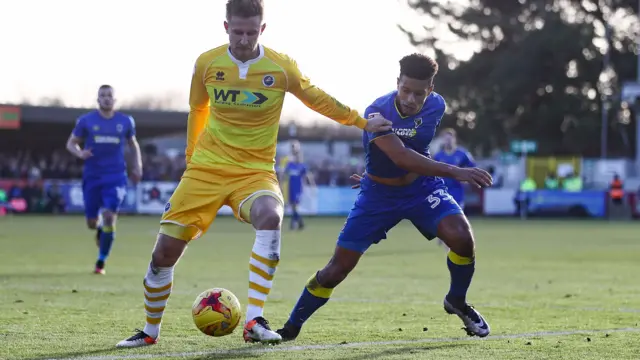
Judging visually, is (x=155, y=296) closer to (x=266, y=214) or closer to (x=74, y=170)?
(x=266, y=214)

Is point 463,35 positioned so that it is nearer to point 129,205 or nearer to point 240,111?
point 129,205

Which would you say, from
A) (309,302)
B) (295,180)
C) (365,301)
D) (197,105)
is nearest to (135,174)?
(365,301)

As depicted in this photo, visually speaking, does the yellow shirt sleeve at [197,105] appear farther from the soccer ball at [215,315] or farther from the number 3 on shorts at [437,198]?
the number 3 on shorts at [437,198]

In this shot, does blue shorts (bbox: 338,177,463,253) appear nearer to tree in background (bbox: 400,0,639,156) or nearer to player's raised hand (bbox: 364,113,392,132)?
player's raised hand (bbox: 364,113,392,132)

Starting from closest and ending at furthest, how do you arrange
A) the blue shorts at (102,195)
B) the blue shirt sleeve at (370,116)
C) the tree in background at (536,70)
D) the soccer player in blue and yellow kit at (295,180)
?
the blue shirt sleeve at (370,116), the blue shorts at (102,195), the soccer player in blue and yellow kit at (295,180), the tree in background at (536,70)

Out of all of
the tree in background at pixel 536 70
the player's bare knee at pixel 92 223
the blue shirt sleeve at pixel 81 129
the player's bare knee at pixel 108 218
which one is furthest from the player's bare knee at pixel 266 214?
the tree in background at pixel 536 70

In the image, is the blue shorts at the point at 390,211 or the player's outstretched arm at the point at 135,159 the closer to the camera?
the blue shorts at the point at 390,211

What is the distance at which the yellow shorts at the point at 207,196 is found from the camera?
7527 millimetres

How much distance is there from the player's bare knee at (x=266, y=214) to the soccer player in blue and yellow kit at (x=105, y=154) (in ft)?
24.6

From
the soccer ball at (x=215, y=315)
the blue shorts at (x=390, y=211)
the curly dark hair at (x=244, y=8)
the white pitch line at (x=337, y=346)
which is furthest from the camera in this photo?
the blue shorts at (x=390, y=211)

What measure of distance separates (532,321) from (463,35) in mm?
58049

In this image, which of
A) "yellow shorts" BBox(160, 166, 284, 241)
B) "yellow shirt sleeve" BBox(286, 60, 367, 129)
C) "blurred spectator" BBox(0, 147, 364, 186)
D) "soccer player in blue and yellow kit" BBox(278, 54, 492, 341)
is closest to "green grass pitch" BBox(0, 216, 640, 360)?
"soccer player in blue and yellow kit" BBox(278, 54, 492, 341)

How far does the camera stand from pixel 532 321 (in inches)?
364

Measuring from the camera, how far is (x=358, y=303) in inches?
422
